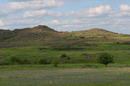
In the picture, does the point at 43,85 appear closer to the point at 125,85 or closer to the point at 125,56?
the point at 125,85

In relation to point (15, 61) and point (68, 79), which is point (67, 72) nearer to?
point (68, 79)

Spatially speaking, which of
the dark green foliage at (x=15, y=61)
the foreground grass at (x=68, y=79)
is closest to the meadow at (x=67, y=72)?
the foreground grass at (x=68, y=79)

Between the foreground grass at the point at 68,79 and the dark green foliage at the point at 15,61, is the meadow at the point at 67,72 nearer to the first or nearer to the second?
the foreground grass at the point at 68,79

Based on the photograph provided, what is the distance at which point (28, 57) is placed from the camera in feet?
439

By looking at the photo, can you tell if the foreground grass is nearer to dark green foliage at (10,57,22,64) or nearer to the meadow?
the meadow

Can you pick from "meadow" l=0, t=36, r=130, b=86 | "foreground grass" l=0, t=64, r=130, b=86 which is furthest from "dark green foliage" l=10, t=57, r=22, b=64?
"foreground grass" l=0, t=64, r=130, b=86

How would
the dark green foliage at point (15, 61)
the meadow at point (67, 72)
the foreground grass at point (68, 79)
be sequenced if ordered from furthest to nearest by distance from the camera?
the dark green foliage at point (15, 61)
the meadow at point (67, 72)
the foreground grass at point (68, 79)

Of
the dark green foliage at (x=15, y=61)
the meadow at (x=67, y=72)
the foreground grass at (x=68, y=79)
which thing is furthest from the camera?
the dark green foliage at (x=15, y=61)

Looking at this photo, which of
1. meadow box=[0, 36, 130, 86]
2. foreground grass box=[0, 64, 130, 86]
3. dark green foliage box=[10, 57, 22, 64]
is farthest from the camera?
dark green foliage box=[10, 57, 22, 64]

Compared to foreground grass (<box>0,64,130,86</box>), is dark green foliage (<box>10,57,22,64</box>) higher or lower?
lower

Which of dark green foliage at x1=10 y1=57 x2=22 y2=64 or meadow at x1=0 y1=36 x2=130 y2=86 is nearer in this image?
meadow at x1=0 y1=36 x2=130 y2=86

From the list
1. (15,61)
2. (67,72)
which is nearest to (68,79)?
(67,72)

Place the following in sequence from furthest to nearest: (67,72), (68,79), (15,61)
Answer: (15,61), (67,72), (68,79)

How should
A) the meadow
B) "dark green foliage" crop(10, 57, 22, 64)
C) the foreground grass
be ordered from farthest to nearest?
"dark green foliage" crop(10, 57, 22, 64)
the meadow
the foreground grass
